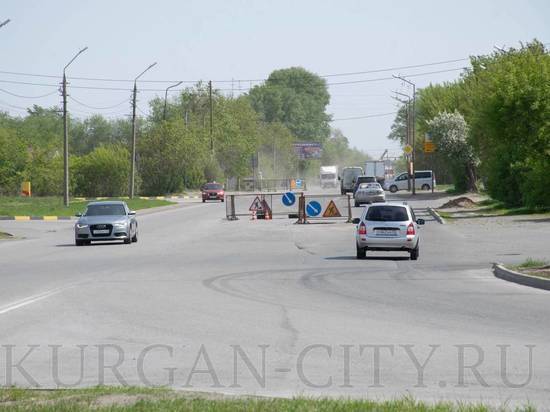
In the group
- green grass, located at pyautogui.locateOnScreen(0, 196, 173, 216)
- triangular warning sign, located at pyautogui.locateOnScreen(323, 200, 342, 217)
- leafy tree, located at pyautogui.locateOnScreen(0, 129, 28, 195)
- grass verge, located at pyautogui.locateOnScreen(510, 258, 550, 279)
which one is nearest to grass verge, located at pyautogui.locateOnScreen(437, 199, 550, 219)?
triangular warning sign, located at pyautogui.locateOnScreen(323, 200, 342, 217)

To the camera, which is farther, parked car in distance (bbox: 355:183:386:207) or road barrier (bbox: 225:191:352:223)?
parked car in distance (bbox: 355:183:386:207)

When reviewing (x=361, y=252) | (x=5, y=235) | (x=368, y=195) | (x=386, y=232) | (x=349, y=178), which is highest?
(x=349, y=178)

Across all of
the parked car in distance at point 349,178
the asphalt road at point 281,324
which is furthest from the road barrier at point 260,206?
the parked car in distance at point 349,178

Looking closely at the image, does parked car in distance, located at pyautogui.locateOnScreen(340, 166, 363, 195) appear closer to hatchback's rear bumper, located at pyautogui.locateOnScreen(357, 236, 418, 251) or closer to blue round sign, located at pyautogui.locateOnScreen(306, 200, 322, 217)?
blue round sign, located at pyautogui.locateOnScreen(306, 200, 322, 217)

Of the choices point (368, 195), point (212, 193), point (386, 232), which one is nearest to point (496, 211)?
point (368, 195)

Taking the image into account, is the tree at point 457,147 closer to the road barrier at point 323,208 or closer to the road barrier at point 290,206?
the road barrier at point 290,206

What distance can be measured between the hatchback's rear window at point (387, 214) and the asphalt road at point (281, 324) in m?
1.24

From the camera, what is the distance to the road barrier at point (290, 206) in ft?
185

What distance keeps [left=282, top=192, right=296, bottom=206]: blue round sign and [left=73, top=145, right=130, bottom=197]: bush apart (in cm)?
4392

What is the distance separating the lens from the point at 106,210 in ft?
136

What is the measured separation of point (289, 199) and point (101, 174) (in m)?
45.7

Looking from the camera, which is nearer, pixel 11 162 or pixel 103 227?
pixel 103 227

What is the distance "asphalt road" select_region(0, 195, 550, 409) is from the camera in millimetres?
10938

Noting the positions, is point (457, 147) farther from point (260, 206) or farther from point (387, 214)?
Result: point (387, 214)
